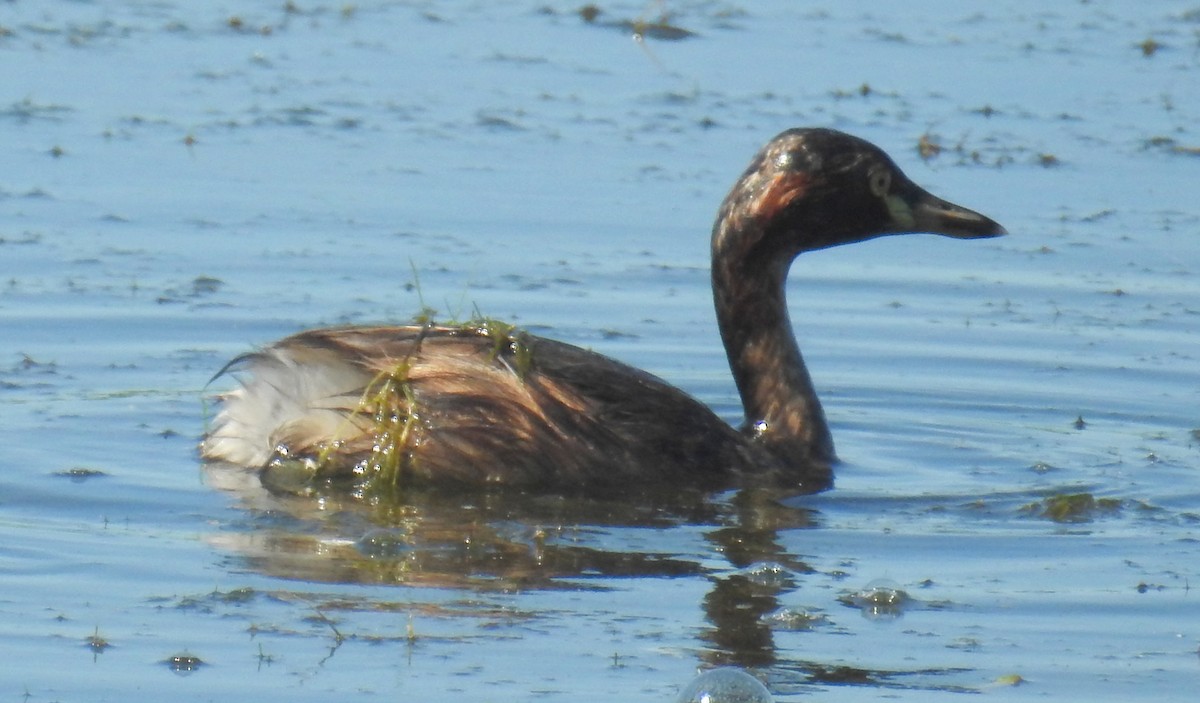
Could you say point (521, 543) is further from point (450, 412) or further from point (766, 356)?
point (766, 356)

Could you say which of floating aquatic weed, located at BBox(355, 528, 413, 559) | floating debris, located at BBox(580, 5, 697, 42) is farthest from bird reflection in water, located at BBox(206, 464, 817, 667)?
floating debris, located at BBox(580, 5, 697, 42)

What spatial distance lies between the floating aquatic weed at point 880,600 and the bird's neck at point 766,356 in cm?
197

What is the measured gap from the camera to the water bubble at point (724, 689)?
5121 mm

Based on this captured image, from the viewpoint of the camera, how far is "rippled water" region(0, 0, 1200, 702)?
5828 mm

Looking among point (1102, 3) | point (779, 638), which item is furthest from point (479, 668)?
point (1102, 3)

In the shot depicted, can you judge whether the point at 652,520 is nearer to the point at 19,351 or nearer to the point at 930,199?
the point at 930,199

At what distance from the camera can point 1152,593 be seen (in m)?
6.45

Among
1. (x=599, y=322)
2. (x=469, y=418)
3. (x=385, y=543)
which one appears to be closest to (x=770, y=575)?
(x=385, y=543)

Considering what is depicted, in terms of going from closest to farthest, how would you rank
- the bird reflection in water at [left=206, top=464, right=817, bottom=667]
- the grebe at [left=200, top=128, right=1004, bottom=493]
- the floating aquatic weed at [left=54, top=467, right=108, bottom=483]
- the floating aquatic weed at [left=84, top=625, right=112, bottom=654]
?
the floating aquatic weed at [left=84, top=625, right=112, bottom=654] → the bird reflection in water at [left=206, top=464, right=817, bottom=667] → the grebe at [left=200, top=128, right=1004, bottom=493] → the floating aquatic weed at [left=54, top=467, right=108, bottom=483]

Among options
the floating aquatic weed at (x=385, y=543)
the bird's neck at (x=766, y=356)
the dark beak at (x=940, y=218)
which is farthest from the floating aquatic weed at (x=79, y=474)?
the dark beak at (x=940, y=218)

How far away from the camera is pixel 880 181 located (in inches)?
333

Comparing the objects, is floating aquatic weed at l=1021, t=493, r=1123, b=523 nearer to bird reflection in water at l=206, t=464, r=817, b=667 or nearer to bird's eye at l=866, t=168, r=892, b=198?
bird reflection in water at l=206, t=464, r=817, b=667

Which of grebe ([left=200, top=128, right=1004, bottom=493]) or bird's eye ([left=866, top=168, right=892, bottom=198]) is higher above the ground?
bird's eye ([left=866, top=168, right=892, bottom=198])

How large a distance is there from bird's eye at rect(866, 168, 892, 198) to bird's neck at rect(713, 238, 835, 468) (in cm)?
41
